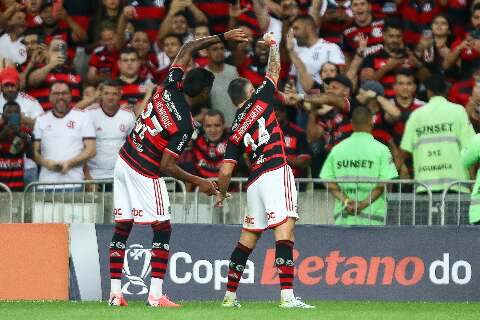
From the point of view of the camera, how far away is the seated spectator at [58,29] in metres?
20.1

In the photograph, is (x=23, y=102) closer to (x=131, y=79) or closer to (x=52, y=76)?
(x=52, y=76)

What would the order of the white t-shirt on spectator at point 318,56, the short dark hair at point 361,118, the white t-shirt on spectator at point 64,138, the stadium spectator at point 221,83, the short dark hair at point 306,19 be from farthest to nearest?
the short dark hair at point 306,19 → the white t-shirt on spectator at point 318,56 → the stadium spectator at point 221,83 → the white t-shirt on spectator at point 64,138 → the short dark hair at point 361,118

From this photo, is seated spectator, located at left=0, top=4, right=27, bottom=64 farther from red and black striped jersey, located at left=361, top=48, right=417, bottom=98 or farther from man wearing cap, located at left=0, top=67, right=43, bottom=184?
red and black striped jersey, located at left=361, top=48, right=417, bottom=98

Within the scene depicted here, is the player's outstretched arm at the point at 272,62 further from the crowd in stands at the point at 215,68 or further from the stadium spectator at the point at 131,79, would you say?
the stadium spectator at the point at 131,79

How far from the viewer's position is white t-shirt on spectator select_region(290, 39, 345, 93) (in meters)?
19.0

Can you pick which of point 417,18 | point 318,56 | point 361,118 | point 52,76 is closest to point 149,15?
point 52,76

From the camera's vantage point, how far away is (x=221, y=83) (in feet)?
61.4

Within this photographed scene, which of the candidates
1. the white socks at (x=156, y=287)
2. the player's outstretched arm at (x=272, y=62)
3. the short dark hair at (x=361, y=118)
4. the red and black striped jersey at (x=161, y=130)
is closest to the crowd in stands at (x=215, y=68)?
the short dark hair at (x=361, y=118)

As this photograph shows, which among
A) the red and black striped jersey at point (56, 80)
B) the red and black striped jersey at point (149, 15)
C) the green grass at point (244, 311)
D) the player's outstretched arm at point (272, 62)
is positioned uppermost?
the red and black striped jersey at point (149, 15)

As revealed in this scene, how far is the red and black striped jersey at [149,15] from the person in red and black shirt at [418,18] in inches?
145

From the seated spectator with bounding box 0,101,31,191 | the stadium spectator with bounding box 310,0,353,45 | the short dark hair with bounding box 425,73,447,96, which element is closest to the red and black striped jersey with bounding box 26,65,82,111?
the seated spectator with bounding box 0,101,31,191

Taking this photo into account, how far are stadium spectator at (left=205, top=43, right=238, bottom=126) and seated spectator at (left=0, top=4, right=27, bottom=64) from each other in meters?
3.02

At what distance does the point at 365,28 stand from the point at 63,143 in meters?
4.75

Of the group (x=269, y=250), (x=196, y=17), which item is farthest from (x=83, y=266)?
(x=196, y=17)
